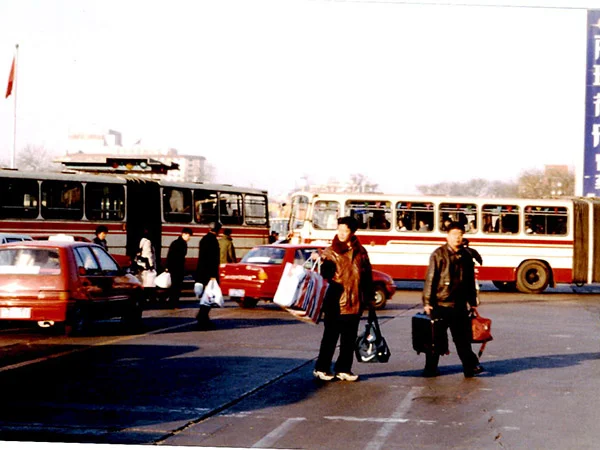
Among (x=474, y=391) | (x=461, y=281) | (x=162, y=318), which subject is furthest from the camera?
(x=162, y=318)

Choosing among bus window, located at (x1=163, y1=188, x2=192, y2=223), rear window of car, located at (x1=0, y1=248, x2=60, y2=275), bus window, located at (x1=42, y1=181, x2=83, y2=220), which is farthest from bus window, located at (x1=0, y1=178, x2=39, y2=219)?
rear window of car, located at (x1=0, y1=248, x2=60, y2=275)

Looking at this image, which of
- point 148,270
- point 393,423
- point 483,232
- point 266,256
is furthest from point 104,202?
point 393,423

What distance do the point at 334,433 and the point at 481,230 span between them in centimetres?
2738

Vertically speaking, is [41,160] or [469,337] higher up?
[41,160]

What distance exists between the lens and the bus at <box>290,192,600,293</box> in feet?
116

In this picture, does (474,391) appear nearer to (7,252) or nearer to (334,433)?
(334,433)

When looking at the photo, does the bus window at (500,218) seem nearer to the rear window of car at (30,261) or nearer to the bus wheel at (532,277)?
the bus wheel at (532,277)

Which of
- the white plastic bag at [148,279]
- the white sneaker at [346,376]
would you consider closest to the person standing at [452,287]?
the white sneaker at [346,376]

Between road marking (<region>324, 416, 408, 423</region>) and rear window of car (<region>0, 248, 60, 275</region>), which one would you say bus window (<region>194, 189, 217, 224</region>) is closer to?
rear window of car (<region>0, 248, 60, 275</region>)

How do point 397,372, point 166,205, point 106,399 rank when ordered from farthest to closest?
point 166,205 → point 397,372 → point 106,399

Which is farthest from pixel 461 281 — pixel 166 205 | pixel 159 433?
pixel 166 205

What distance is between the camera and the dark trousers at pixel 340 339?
39.9ft

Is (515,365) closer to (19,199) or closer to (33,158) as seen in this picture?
(19,199)

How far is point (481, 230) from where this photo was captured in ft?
117
